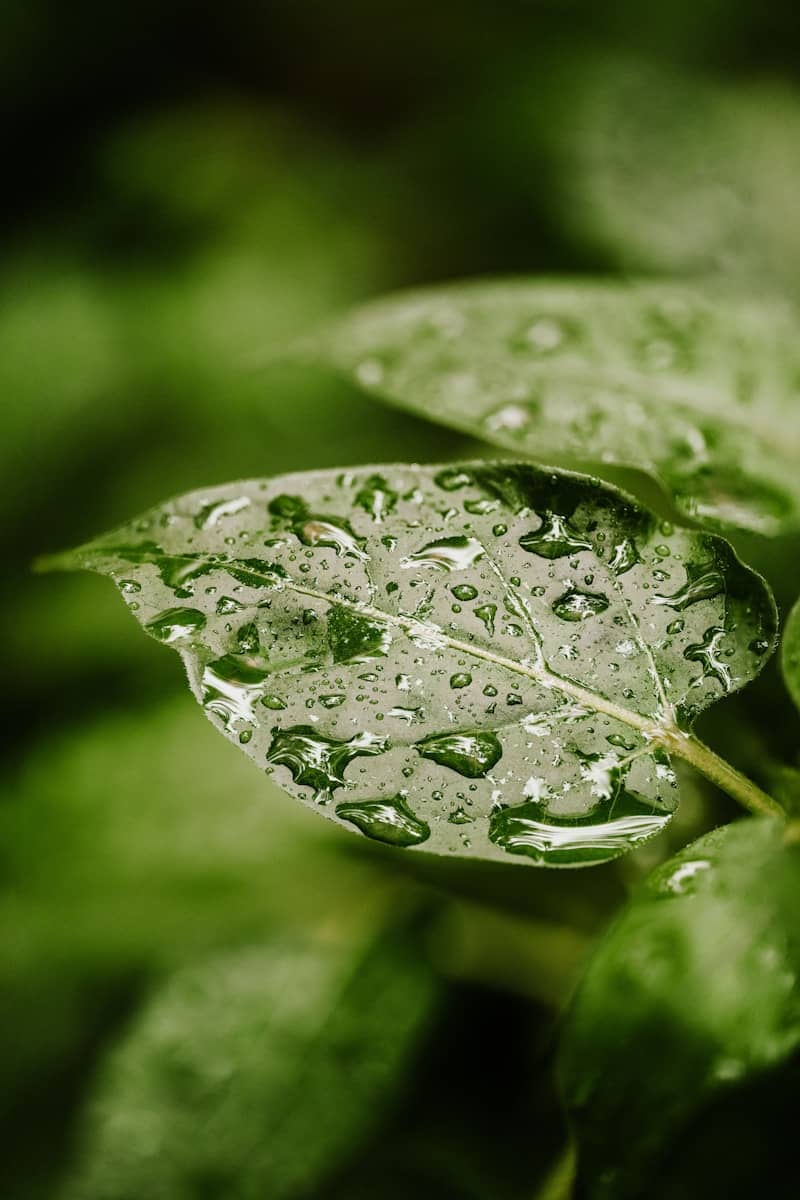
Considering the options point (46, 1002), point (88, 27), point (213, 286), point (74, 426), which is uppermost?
point (88, 27)

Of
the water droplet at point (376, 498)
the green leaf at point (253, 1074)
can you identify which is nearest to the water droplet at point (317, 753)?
the water droplet at point (376, 498)

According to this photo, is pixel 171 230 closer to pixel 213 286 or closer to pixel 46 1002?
pixel 213 286

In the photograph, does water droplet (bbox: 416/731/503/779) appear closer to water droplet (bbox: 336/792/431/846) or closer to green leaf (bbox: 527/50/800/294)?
water droplet (bbox: 336/792/431/846)

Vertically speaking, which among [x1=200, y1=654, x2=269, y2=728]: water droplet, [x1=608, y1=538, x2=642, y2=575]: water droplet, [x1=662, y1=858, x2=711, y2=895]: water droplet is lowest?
[x1=662, y1=858, x2=711, y2=895]: water droplet

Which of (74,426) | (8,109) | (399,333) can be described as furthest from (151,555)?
(8,109)

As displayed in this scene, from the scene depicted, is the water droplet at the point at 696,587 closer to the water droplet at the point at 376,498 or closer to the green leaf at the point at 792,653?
the green leaf at the point at 792,653

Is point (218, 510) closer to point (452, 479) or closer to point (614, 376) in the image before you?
point (452, 479)

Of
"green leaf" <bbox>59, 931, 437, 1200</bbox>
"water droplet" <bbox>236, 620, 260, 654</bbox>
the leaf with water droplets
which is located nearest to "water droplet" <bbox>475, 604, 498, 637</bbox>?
the leaf with water droplets
